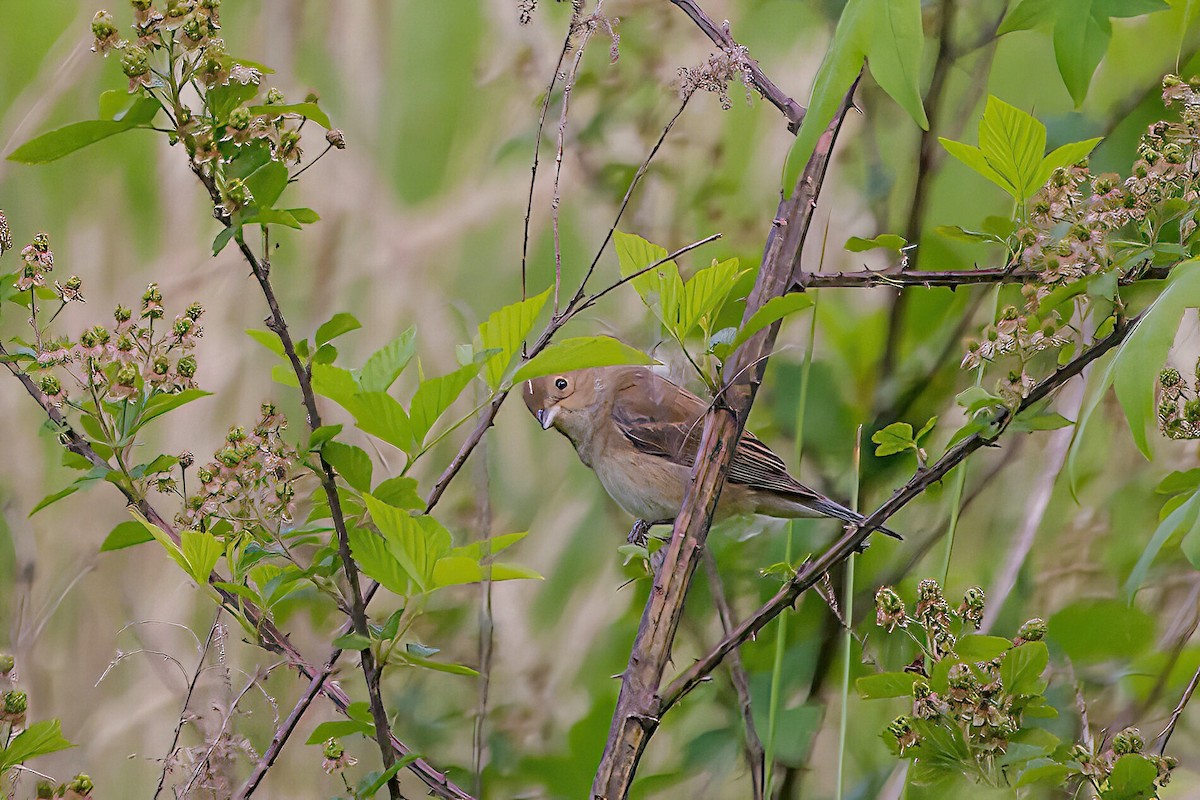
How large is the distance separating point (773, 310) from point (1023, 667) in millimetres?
244

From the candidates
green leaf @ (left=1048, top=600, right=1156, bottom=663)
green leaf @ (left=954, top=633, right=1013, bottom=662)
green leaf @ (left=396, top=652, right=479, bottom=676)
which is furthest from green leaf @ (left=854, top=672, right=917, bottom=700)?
green leaf @ (left=1048, top=600, right=1156, bottom=663)

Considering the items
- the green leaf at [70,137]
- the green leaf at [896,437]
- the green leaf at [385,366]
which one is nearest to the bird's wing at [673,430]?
the green leaf at [896,437]

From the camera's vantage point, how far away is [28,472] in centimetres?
92

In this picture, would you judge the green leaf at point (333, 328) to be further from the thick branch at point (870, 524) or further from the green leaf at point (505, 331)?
the thick branch at point (870, 524)

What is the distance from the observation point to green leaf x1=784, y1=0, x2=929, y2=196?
355 millimetres

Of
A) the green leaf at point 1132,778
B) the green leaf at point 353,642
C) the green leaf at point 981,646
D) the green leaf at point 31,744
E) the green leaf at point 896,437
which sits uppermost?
the green leaf at point 896,437

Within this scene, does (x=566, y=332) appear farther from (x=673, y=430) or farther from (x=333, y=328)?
(x=333, y=328)

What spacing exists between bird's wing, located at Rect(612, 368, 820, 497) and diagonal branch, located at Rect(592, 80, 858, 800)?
0.97 ft

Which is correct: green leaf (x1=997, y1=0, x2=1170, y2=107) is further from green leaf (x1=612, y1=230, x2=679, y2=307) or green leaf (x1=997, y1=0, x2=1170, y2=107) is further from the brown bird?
the brown bird

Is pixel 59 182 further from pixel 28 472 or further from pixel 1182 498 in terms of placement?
pixel 1182 498

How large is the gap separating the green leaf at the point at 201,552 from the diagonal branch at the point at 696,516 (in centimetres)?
21

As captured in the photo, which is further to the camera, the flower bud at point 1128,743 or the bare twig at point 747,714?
the bare twig at point 747,714

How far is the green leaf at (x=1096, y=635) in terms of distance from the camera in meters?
0.88

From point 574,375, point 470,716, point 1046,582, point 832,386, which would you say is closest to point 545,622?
point 470,716
